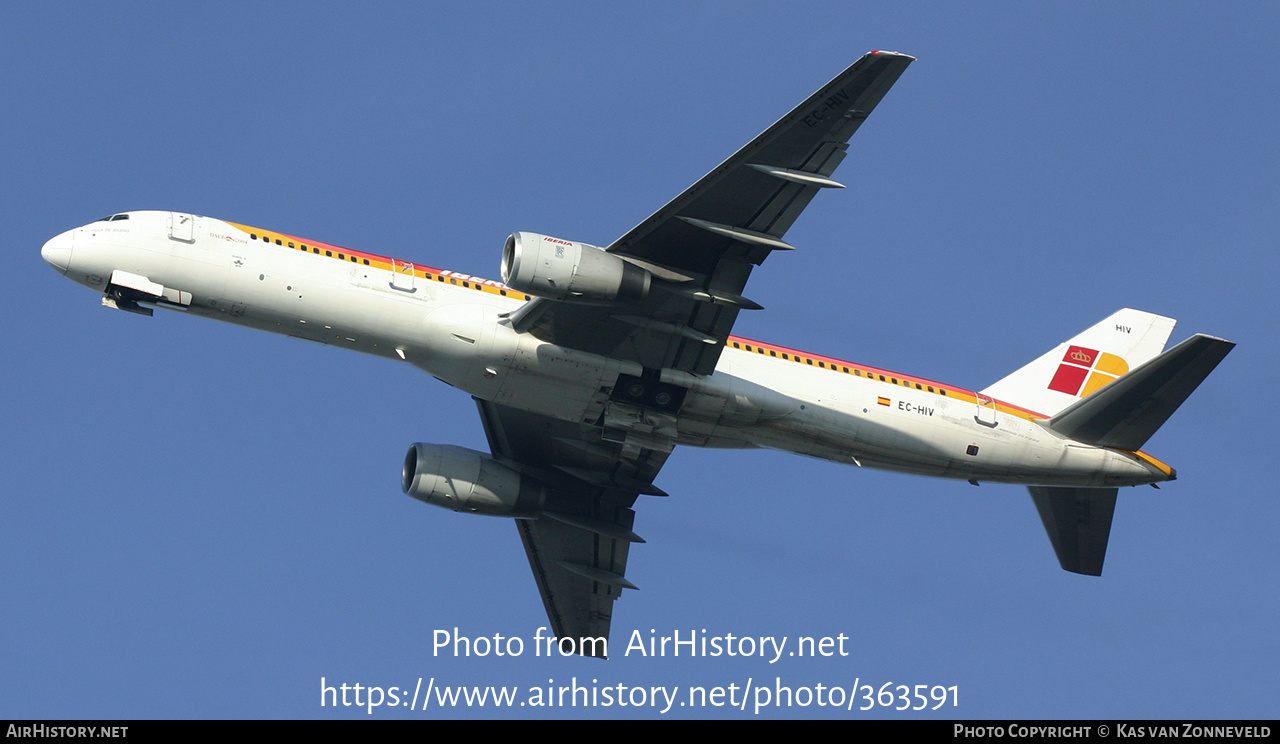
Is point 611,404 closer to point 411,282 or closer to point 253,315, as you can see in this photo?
point 411,282

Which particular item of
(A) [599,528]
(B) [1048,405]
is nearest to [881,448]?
(B) [1048,405]

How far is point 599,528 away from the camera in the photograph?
163 feet

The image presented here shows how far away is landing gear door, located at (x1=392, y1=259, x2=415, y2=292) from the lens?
40250mm

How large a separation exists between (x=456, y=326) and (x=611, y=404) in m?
5.48

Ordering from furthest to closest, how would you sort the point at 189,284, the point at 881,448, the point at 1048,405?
1. the point at 1048,405
2. the point at 881,448
3. the point at 189,284

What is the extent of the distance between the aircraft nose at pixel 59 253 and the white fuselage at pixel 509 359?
0.14 ft

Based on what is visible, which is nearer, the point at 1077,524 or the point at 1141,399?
the point at 1141,399

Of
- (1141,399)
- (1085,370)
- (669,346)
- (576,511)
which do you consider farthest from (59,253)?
(1085,370)

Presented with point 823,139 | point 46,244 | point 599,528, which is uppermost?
point 823,139

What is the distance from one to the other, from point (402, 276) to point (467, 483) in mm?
9671

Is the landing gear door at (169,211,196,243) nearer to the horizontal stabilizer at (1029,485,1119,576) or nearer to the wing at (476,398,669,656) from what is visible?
the wing at (476,398,669,656)

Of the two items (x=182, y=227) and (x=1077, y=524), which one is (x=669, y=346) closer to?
(x=182, y=227)

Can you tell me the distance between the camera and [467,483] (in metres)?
47.2

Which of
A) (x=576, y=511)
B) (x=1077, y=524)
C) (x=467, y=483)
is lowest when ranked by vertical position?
(x=467, y=483)
